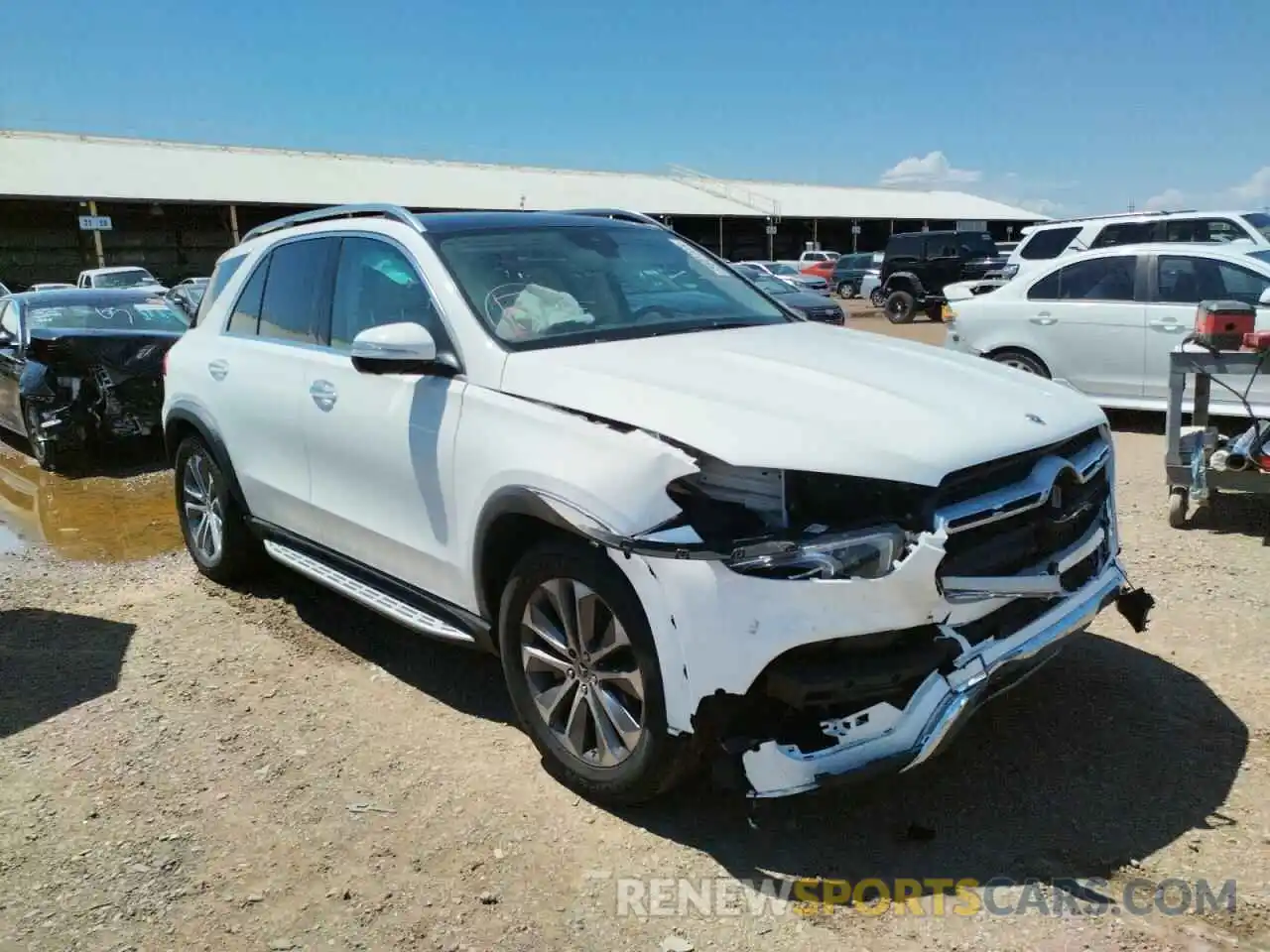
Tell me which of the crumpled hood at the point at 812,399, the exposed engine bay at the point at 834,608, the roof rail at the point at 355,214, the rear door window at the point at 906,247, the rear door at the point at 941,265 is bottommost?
the exposed engine bay at the point at 834,608

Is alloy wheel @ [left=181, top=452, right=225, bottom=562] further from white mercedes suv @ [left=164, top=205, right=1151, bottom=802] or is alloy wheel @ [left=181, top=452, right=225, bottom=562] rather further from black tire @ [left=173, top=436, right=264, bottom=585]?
white mercedes suv @ [left=164, top=205, right=1151, bottom=802]

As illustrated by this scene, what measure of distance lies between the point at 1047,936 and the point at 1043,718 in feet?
4.15

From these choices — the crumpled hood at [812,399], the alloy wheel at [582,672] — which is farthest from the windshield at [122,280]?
the alloy wheel at [582,672]

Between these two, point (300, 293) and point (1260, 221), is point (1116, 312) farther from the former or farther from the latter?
point (1260, 221)

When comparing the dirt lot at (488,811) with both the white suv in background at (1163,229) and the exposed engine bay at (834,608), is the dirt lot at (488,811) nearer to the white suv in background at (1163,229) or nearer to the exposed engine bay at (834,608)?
the exposed engine bay at (834,608)

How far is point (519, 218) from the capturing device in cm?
442

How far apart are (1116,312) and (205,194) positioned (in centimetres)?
3591

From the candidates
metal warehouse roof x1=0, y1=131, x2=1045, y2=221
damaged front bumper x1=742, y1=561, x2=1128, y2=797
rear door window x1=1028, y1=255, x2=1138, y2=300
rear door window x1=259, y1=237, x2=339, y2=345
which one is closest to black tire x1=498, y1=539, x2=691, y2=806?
damaged front bumper x1=742, y1=561, x2=1128, y2=797

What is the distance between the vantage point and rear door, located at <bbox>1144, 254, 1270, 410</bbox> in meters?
8.96

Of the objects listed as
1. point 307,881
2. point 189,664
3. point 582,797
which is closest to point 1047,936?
point 582,797

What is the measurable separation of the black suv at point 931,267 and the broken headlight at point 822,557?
2234 centimetres

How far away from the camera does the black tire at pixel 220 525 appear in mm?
5355

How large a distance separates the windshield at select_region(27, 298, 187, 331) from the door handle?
6.33 metres

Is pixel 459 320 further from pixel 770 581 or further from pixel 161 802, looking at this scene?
pixel 161 802
